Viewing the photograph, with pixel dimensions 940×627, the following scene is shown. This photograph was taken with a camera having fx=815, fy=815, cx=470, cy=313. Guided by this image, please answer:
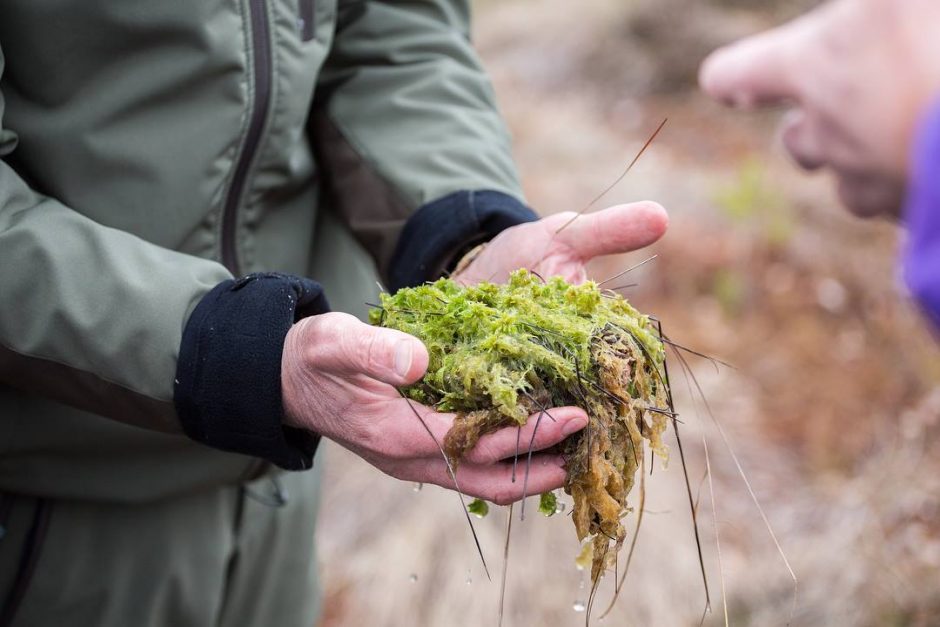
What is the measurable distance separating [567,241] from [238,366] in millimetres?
950

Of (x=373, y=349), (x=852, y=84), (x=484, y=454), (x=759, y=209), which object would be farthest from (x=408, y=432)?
(x=759, y=209)

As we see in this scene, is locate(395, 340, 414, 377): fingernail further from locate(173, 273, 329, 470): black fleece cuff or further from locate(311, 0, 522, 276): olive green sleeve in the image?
locate(311, 0, 522, 276): olive green sleeve

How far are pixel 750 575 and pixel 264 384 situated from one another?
3248mm

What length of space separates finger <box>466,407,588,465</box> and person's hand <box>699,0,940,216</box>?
2.16ft

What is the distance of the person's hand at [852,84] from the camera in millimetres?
1054

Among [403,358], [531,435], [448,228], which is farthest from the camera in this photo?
[448,228]

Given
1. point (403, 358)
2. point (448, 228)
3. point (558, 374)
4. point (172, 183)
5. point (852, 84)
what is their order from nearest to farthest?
point (852, 84) < point (403, 358) < point (558, 374) < point (172, 183) < point (448, 228)

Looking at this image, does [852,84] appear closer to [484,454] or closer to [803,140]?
[803,140]

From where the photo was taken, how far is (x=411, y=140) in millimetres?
2365

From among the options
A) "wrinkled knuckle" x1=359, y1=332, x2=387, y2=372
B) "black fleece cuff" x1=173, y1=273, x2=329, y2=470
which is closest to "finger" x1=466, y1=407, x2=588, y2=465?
"wrinkled knuckle" x1=359, y1=332, x2=387, y2=372

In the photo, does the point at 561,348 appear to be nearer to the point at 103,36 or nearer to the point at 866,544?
the point at 103,36

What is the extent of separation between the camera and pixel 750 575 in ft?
13.4

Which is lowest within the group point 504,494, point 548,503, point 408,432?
point 548,503

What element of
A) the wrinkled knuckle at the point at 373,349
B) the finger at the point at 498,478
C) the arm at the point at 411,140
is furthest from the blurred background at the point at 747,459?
the wrinkled knuckle at the point at 373,349
